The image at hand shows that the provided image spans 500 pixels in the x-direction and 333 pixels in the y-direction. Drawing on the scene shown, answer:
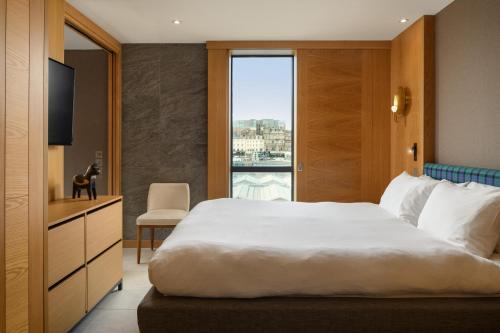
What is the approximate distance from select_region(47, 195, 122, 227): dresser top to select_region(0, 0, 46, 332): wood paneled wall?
1.34ft

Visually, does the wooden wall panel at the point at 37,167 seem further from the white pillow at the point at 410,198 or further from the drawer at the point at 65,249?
the white pillow at the point at 410,198

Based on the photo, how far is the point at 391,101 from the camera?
5004 mm

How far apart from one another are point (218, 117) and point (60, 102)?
201 cm

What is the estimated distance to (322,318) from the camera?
1869mm

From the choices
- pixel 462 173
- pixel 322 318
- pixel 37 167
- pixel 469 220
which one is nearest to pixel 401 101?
pixel 462 173

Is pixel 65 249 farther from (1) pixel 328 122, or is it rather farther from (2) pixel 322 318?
(1) pixel 328 122

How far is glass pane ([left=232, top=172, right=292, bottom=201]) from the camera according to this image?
5293 mm

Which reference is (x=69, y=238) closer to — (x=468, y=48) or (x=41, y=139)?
(x=41, y=139)

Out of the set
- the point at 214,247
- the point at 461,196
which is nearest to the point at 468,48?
the point at 461,196

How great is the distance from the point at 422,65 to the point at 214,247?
3.03 metres

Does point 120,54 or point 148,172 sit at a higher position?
point 120,54

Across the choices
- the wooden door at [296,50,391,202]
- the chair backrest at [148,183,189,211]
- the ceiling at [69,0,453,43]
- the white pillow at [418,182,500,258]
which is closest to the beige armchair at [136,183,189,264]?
the chair backrest at [148,183,189,211]

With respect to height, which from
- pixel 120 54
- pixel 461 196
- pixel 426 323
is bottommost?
pixel 426 323

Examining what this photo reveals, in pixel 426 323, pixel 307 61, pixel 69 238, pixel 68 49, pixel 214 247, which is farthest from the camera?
pixel 68 49
